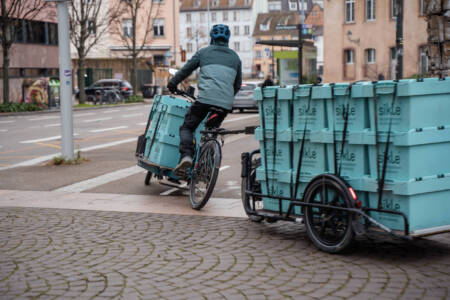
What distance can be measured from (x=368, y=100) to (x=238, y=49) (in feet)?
384

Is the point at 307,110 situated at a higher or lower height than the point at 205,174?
higher

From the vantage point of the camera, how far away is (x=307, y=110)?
18.9ft

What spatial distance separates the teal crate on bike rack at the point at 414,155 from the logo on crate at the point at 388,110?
0.16 meters

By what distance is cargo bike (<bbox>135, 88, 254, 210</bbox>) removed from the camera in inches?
293

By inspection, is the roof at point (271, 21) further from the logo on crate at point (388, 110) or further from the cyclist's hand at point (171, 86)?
the logo on crate at point (388, 110)

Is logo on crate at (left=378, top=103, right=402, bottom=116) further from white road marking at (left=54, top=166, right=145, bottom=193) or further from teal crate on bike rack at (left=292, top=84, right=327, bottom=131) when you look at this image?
white road marking at (left=54, top=166, right=145, bottom=193)

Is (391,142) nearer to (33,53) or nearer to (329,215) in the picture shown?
(329,215)

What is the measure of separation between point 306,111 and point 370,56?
43795 mm

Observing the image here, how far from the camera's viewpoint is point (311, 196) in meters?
5.60

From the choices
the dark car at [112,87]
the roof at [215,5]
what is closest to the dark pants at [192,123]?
the dark car at [112,87]

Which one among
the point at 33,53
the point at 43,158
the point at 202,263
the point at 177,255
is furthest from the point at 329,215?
the point at 33,53

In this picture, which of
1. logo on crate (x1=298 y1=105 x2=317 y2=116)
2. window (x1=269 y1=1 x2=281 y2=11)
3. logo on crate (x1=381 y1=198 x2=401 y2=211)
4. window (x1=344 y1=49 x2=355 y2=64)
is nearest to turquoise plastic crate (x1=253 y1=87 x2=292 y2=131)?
logo on crate (x1=298 y1=105 x2=317 y2=116)

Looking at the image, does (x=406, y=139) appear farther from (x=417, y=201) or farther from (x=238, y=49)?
(x=238, y=49)

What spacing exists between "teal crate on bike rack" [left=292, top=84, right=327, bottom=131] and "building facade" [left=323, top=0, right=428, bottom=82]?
1498 inches
